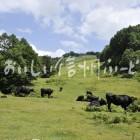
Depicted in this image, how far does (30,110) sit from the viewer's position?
126 ft

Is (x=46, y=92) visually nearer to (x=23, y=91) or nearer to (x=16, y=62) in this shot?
(x=23, y=91)

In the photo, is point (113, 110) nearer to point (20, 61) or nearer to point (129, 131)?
point (129, 131)

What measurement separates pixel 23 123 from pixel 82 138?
6.63 metres

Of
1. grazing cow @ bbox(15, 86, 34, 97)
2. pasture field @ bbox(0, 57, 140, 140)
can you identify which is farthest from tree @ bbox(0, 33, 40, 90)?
pasture field @ bbox(0, 57, 140, 140)

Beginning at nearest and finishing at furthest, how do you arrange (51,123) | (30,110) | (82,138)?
(82,138) → (51,123) → (30,110)

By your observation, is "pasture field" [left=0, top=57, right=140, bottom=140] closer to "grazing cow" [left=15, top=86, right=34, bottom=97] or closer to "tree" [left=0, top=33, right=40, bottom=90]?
"grazing cow" [left=15, top=86, right=34, bottom=97]

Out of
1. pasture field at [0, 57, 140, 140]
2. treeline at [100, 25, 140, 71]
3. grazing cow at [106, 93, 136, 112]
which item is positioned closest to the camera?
pasture field at [0, 57, 140, 140]

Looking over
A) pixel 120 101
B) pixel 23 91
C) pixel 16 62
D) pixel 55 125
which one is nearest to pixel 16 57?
pixel 16 62

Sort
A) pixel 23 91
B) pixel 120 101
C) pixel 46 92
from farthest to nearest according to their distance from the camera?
pixel 46 92
pixel 23 91
pixel 120 101

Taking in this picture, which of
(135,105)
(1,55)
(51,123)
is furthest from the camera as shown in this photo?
(1,55)

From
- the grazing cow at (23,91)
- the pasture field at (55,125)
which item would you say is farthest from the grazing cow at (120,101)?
the grazing cow at (23,91)

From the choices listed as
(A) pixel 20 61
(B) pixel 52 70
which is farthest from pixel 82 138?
(B) pixel 52 70

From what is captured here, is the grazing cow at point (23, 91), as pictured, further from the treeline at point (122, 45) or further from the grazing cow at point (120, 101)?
the treeline at point (122, 45)

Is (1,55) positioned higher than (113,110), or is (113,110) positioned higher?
(1,55)
